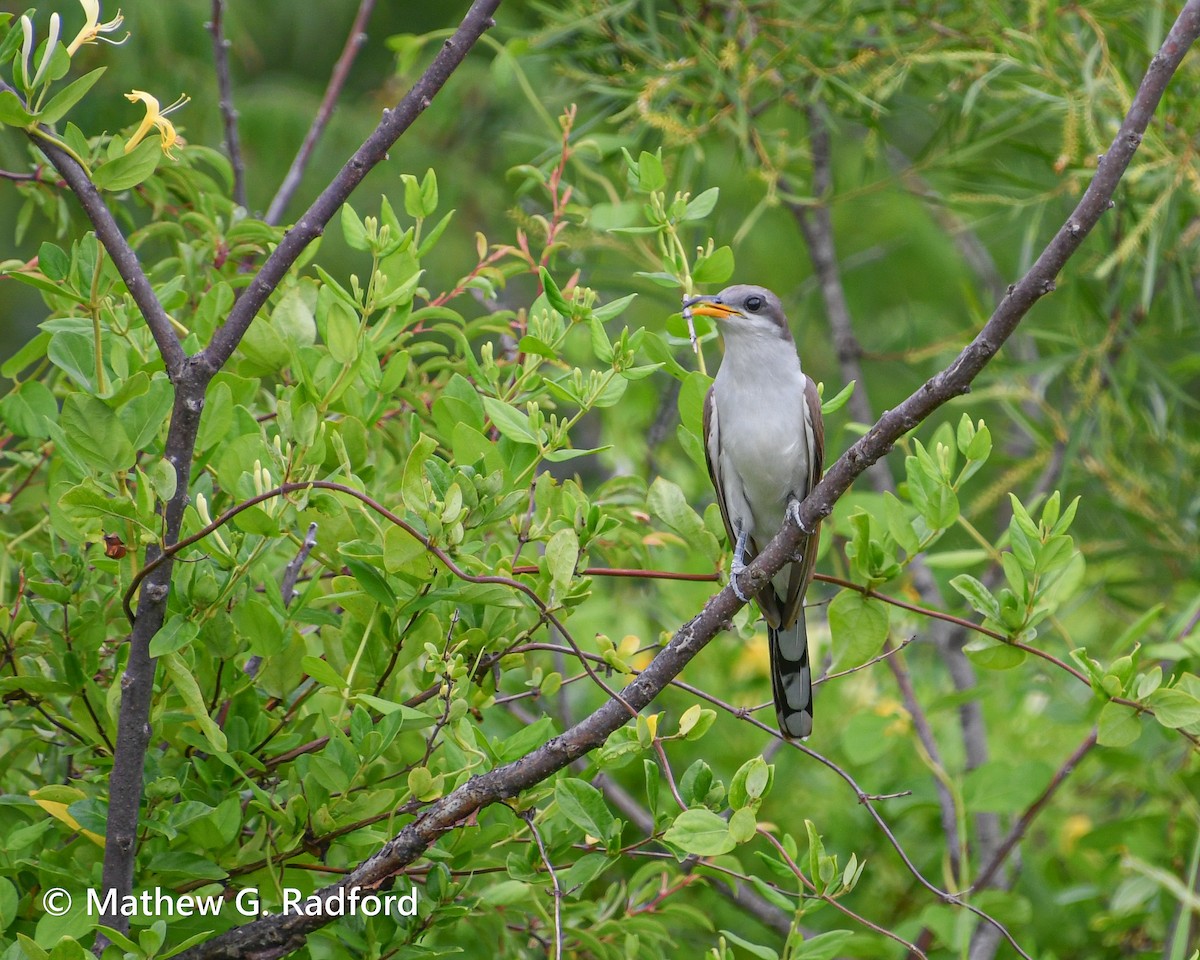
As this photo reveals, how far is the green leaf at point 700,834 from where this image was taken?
6.72 feet

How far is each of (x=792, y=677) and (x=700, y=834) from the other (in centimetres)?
160

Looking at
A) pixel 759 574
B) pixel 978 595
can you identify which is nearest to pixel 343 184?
pixel 759 574

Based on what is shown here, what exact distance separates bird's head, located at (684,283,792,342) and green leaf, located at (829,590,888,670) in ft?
5.34

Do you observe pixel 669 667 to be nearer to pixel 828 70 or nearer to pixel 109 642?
pixel 109 642

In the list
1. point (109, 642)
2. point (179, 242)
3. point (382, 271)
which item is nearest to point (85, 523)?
point (109, 642)

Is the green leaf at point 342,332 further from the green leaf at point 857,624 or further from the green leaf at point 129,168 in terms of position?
the green leaf at point 857,624

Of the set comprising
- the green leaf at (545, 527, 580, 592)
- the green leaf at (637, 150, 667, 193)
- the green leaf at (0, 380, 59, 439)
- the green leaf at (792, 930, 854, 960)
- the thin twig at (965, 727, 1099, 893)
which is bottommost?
the thin twig at (965, 727, 1099, 893)

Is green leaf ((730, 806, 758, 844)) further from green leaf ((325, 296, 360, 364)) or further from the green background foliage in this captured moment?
green leaf ((325, 296, 360, 364))

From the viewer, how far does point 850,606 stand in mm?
2506

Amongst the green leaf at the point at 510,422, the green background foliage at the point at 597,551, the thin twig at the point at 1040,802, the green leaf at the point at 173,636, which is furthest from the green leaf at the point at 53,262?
the thin twig at the point at 1040,802

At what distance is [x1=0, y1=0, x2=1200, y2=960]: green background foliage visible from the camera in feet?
7.06

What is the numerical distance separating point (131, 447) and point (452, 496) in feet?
1.78

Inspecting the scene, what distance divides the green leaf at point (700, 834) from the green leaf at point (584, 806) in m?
0.13

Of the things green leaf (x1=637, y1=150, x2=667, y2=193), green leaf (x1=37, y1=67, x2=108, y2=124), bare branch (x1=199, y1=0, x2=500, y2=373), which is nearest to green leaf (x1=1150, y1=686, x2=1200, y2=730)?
green leaf (x1=637, y1=150, x2=667, y2=193)
